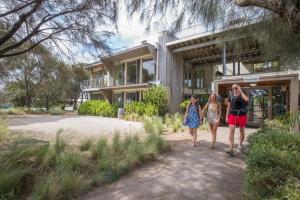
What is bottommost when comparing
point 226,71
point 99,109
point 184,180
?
point 184,180

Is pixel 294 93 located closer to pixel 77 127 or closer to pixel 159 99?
pixel 159 99

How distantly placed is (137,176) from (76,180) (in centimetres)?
127

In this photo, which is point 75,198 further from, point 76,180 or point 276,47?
point 276,47

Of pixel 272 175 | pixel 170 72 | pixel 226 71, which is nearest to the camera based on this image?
pixel 272 175

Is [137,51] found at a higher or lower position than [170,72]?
higher

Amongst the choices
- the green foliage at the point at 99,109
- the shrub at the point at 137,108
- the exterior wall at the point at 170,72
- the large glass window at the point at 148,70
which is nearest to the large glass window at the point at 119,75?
the green foliage at the point at 99,109

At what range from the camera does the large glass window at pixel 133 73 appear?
22234mm

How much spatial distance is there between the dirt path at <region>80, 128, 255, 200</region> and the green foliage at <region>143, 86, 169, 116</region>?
10159 millimetres

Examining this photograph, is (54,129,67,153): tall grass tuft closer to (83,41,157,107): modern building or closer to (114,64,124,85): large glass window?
(83,41,157,107): modern building

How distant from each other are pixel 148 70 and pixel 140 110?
13.8 feet

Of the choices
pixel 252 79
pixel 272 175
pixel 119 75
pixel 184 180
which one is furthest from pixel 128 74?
pixel 272 175

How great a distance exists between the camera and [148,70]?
21.2 meters

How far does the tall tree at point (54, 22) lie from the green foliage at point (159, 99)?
33.9 ft

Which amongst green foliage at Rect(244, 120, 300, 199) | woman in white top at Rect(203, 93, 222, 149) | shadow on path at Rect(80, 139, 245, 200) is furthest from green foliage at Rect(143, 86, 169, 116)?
green foliage at Rect(244, 120, 300, 199)
